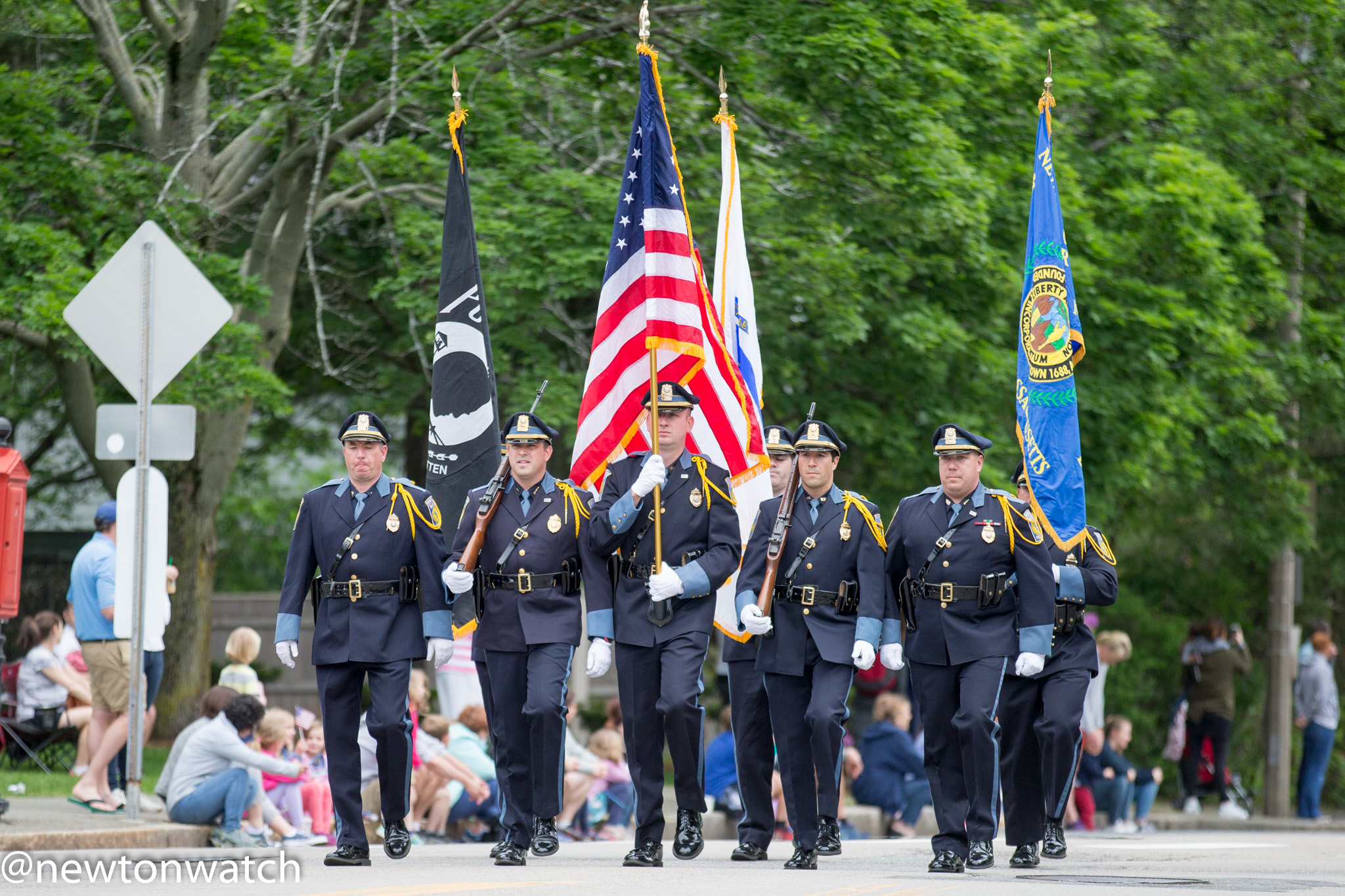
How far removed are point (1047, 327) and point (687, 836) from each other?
3875mm

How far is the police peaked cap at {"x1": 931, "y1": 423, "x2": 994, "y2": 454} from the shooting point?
8.53m

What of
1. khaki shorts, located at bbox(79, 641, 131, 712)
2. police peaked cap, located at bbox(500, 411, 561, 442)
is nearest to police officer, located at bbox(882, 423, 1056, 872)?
police peaked cap, located at bbox(500, 411, 561, 442)

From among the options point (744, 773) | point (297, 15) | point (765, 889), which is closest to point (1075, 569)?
point (744, 773)

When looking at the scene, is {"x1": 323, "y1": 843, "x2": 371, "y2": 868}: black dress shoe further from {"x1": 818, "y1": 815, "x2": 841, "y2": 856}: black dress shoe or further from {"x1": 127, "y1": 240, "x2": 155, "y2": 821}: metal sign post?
{"x1": 818, "y1": 815, "x2": 841, "y2": 856}: black dress shoe

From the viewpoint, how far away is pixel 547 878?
716 centimetres

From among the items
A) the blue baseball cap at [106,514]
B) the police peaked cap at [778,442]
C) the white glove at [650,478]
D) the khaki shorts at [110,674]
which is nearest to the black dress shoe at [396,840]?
the white glove at [650,478]

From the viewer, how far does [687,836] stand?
8523 millimetres

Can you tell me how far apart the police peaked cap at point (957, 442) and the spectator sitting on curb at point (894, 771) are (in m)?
6.00

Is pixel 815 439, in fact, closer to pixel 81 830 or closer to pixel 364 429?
pixel 364 429

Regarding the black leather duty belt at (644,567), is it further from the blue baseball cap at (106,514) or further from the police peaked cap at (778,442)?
the blue baseball cap at (106,514)

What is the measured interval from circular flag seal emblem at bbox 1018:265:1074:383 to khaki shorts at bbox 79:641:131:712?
5.99m

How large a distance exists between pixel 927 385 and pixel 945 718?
807 cm

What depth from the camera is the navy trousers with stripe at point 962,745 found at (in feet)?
27.0

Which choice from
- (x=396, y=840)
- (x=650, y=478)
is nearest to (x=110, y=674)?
(x=396, y=840)
